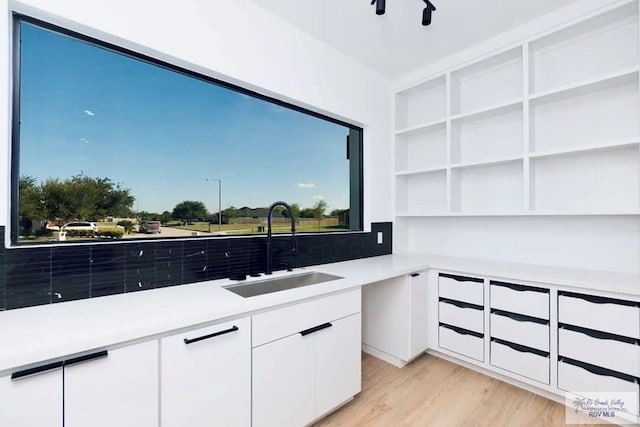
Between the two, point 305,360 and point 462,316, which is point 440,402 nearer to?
point 462,316

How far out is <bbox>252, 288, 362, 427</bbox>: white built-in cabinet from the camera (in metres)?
1.42

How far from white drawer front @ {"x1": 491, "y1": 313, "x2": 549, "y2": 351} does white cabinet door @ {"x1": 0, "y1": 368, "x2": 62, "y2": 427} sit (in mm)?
2397

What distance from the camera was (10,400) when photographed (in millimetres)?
878

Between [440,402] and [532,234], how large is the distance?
1.53 metres

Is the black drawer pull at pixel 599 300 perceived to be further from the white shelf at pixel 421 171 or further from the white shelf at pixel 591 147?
the white shelf at pixel 421 171

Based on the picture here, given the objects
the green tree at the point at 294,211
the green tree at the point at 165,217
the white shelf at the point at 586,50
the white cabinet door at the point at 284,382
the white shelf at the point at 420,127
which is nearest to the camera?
the white cabinet door at the point at 284,382

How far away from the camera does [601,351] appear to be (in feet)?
5.55

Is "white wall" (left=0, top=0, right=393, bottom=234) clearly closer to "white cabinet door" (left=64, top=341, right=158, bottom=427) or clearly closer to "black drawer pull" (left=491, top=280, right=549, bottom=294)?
"white cabinet door" (left=64, top=341, right=158, bottom=427)

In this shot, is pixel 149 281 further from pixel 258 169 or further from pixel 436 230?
pixel 436 230

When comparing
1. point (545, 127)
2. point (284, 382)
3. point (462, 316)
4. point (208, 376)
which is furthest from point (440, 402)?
point (545, 127)

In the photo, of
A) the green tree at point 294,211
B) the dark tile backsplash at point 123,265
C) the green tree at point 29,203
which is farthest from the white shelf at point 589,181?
the green tree at point 29,203

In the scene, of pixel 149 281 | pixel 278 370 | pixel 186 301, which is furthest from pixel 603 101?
pixel 149 281

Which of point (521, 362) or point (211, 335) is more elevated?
point (211, 335)

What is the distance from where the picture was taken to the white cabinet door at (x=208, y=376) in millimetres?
1160
